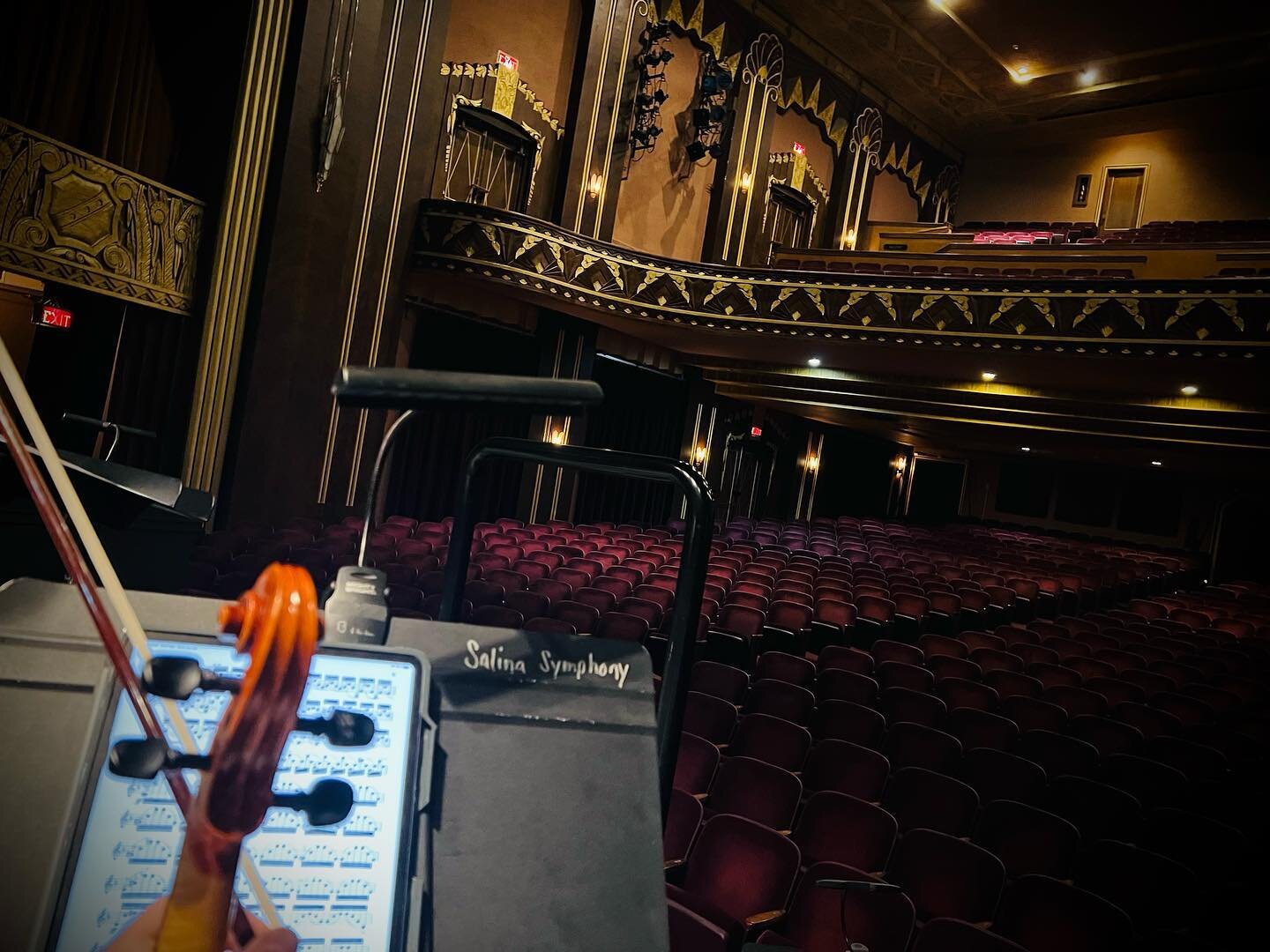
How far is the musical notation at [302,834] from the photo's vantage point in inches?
26.0

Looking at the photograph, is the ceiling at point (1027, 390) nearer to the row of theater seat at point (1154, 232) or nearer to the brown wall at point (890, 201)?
the row of theater seat at point (1154, 232)

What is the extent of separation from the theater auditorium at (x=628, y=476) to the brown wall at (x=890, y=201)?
0.41 feet

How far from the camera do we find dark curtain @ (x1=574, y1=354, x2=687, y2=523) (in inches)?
471

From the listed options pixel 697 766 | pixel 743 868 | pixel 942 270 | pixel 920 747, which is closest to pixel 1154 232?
pixel 942 270

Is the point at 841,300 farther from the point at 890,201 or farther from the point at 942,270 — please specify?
the point at 890,201

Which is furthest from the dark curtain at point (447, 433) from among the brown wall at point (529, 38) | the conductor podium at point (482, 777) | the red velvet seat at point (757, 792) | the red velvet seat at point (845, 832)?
the conductor podium at point (482, 777)

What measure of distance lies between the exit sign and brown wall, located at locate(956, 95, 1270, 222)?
668 inches

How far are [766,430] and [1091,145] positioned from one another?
935cm

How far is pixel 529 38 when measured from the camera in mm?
10172

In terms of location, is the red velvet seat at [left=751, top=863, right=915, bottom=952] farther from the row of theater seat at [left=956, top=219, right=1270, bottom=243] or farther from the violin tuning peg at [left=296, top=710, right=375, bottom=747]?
the row of theater seat at [left=956, top=219, right=1270, bottom=243]

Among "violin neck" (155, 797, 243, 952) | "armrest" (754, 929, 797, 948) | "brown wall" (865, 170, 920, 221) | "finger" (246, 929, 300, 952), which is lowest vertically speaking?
"armrest" (754, 929, 797, 948)

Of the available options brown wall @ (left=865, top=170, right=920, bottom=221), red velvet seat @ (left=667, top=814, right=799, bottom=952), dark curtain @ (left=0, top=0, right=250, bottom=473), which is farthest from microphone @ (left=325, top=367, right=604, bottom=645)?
brown wall @ (left=865, top=170, right=920, bottom=221)

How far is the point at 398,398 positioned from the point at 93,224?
6829mm

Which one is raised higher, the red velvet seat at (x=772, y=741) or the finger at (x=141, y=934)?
the finger at (x=141, y=934)
